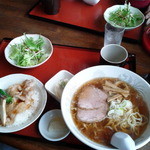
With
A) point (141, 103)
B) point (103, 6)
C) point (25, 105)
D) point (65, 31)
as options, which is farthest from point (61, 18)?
point (141, 103)

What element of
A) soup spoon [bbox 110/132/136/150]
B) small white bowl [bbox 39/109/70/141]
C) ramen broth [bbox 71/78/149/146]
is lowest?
small white bowl [bbox 39/109/70/141]

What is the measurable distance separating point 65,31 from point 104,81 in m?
0.78

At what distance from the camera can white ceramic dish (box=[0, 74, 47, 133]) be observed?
1.12 metres

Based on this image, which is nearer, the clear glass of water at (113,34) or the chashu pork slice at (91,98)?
the chashu pork slice at (91,98)

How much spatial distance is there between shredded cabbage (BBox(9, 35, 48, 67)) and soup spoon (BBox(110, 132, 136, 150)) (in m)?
0.86

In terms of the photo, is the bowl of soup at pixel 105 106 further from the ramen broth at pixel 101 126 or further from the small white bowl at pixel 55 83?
the small white bowl at pixel 55 83

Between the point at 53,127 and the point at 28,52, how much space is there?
28.1 inches

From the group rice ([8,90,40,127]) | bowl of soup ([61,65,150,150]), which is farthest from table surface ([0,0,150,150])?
rice ([8,90,40,127])

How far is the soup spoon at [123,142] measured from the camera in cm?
87

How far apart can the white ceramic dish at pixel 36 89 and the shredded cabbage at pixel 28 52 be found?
151 millimetres

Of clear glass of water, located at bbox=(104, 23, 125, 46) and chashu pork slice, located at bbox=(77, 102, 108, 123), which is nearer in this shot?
chashu pork slice, located at bbox=(77, 102, 108, 123)

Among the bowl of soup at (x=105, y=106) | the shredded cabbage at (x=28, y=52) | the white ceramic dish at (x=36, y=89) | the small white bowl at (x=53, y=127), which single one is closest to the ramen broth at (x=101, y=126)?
the bowl of soup at (x=105, y=106)

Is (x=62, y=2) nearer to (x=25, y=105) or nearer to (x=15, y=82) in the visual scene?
(x=15, y=82)

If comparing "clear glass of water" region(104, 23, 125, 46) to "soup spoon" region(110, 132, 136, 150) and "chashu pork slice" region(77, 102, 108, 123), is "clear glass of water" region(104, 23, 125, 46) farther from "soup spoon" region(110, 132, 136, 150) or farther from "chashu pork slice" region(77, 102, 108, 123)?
"soup spoon" region(110, 132, 136, 150)
